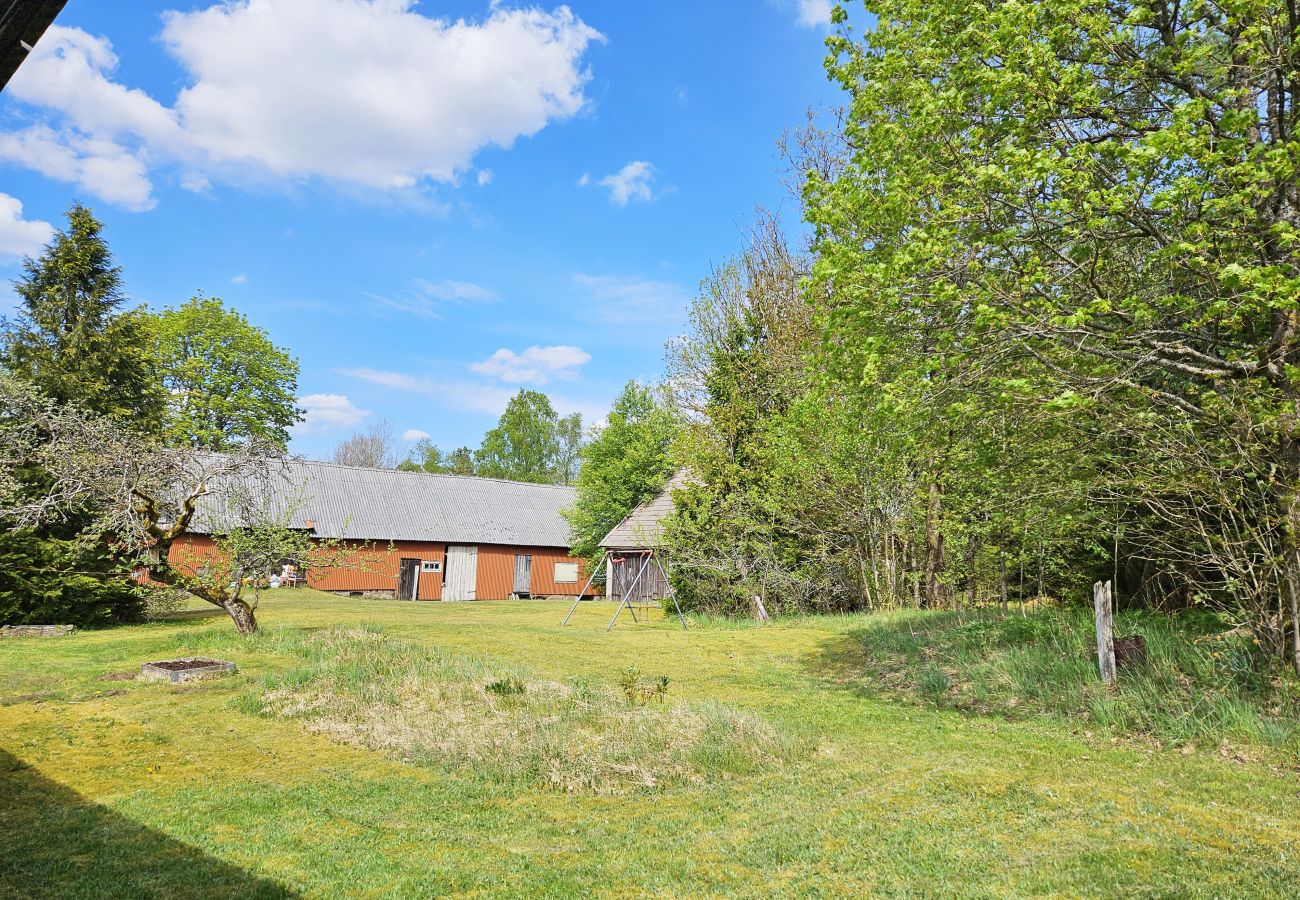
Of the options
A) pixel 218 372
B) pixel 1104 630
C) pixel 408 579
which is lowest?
pixel 408 579

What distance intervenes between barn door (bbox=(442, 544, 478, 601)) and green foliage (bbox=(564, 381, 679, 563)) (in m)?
4.92

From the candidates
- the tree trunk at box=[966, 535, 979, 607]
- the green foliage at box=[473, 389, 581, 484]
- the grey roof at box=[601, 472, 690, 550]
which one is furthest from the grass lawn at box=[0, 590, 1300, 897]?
the green foliage at box=[473, 389, 581, 484]

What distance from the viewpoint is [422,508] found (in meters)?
36.4

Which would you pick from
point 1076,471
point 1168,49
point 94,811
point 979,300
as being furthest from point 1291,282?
point 94,811

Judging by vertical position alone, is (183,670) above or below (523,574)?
below

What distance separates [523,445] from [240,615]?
54219mm

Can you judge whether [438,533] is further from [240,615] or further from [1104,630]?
[1104,630]

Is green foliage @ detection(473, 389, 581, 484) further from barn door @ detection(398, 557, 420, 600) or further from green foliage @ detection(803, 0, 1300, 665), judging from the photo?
green foliage @ detection(803, 0, 1300, 665)


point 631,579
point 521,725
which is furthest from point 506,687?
point 631,579

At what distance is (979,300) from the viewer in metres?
7.67

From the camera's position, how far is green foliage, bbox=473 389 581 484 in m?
67.9

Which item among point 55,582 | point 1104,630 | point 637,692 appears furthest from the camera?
point 55,582

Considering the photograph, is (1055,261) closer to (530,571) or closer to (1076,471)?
(1076,471)

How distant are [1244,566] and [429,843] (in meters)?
Result: 8.30
